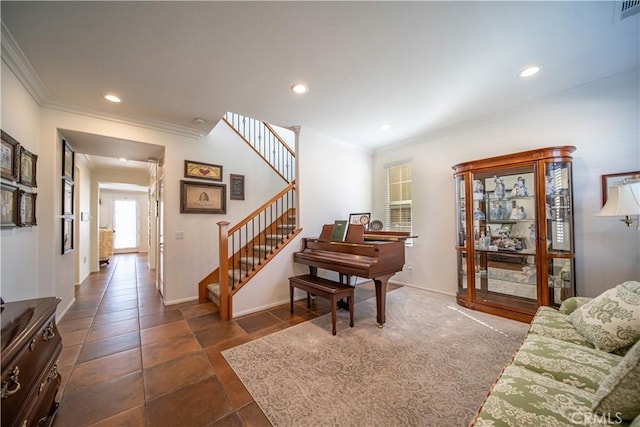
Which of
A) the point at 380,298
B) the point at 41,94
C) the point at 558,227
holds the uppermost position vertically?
the point at 41,94

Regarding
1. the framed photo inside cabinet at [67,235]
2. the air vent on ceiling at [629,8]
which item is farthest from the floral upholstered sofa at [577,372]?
the framed photo inside cabinet at [67,235]

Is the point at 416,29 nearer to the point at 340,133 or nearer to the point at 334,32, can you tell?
the point at 334,32

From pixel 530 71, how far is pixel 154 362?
4524 millimetres

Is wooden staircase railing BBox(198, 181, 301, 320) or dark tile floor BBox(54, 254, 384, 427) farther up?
wooden staircase railing BBox(198, 181, 301, 320)

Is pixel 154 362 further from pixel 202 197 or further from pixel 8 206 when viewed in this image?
pixel 202 197

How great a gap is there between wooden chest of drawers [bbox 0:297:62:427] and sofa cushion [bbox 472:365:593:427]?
6.06 ft

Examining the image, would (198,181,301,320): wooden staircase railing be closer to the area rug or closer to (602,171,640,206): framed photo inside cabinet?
the area rug

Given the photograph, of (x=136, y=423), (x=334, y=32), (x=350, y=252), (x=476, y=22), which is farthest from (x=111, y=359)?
(x=476, y=22)

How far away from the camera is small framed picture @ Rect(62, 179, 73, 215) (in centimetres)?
309

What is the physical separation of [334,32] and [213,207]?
309 cm

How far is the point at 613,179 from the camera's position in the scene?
8.50 feet

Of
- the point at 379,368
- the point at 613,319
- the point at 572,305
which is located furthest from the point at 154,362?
the point at 572,305

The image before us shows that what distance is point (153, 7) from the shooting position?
162 centimetres

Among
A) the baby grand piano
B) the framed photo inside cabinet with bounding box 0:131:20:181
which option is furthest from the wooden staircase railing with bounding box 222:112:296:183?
the framed photo inside cabinet with bounding box 0:131:20:181
